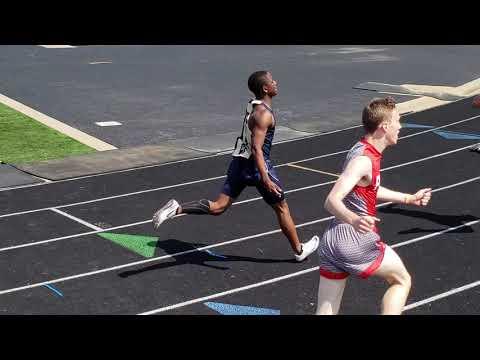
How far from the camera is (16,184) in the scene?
42.2ft

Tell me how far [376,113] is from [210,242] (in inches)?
166

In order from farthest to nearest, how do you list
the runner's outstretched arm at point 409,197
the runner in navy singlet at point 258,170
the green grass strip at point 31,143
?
the green grass strip at point 31,143 < the runner in navy singlet at point 258,170 < the runner's outstretched arm at point 409,197

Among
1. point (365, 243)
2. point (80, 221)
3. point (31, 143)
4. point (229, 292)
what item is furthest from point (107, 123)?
point (365, 243)

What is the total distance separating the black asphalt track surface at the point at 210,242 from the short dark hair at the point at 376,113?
224cm

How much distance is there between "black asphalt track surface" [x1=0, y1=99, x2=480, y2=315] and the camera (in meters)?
8.17

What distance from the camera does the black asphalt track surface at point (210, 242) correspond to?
817 centimetres

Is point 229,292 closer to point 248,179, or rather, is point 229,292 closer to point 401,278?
point 248,179

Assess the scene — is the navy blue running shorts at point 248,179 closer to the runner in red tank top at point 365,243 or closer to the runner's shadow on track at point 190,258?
the runner's shadow on track at point 190,258

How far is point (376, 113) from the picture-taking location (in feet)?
20.3

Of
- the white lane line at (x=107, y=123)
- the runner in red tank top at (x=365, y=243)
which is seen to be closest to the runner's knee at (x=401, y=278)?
the runner in red tank top at (x=365, y=243)

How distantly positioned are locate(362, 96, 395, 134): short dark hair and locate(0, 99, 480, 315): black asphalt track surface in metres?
→ 2.24

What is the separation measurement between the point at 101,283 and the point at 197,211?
1.29 m
